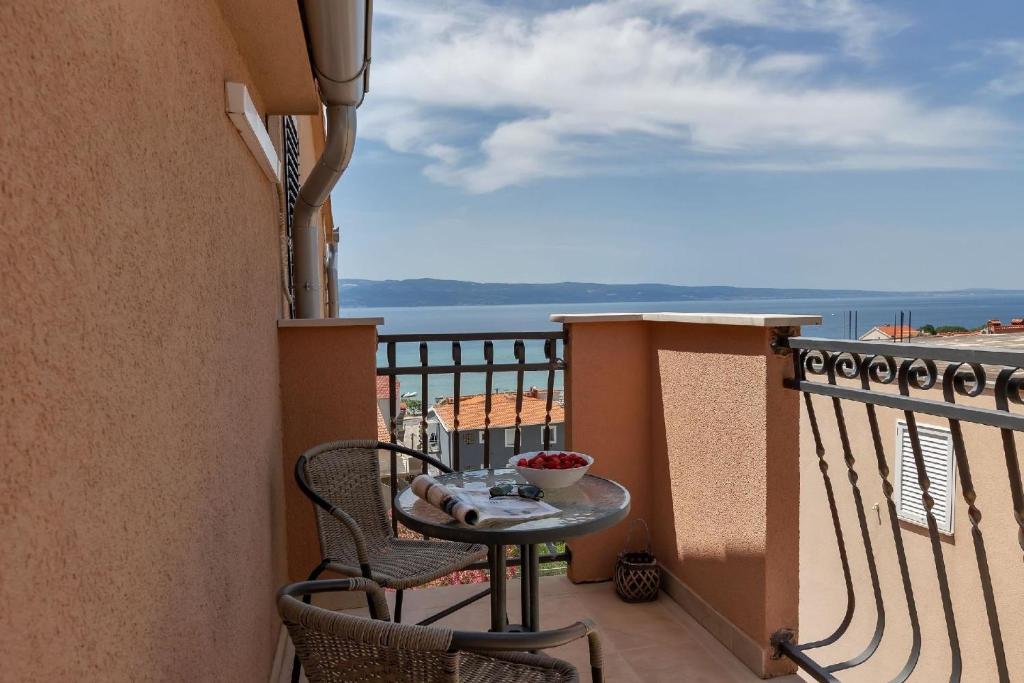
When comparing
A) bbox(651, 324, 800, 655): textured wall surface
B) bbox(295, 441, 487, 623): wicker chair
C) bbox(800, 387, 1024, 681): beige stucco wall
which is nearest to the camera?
bbox(295, 441, 487, 623): wicker chair

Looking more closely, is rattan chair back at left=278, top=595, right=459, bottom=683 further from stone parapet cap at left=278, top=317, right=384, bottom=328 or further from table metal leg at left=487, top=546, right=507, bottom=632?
stone parapet cap at left=278, top=317, right=384, bottom=328

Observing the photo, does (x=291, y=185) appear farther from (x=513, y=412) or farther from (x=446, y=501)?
(x=446, y=501)

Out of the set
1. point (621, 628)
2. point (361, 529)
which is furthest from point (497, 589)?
point (621, 628)

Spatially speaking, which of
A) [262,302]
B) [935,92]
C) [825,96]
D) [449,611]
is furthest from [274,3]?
[935,92]

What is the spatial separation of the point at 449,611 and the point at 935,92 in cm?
7409

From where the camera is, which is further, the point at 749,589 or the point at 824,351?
the point at 749,589

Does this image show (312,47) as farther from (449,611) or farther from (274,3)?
(449,611)

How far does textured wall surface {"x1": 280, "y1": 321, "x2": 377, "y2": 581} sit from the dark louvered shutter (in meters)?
0.94

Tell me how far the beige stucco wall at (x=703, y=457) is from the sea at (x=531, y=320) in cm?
23

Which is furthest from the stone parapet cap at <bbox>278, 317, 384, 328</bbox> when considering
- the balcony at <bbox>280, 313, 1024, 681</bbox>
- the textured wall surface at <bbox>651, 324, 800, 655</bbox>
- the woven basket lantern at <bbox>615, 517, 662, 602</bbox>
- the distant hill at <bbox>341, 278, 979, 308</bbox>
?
the distant hill at <bbox>341, 278, 979, 308</bbox>

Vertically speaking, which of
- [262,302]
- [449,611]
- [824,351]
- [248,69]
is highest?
[248,69]

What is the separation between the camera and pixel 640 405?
3.45 m

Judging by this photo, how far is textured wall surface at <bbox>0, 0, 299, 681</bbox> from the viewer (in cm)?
68

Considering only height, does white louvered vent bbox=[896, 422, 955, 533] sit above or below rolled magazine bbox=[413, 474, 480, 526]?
below
